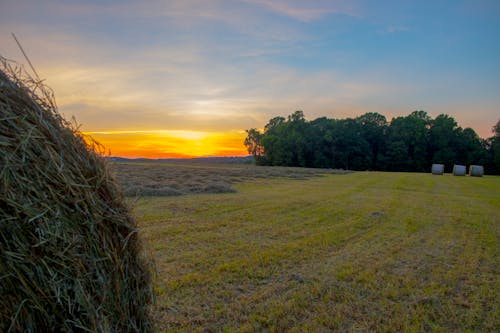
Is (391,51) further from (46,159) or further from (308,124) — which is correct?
(308,124)

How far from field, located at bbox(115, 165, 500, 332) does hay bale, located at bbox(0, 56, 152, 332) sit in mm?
1407

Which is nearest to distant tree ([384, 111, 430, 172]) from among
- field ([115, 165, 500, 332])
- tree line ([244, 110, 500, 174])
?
tree line ([244, 110, 500, 174])

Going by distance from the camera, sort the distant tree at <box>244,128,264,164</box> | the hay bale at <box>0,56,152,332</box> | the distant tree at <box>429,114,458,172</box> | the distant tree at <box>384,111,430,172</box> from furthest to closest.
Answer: the distant tree at <box>244,128,264,164</box> < the distant tree at <box>384,111,430,172</box> < the distant tree at <box>429,114,458,172</box> < the hay bale at <box>0,56,152,332</box>

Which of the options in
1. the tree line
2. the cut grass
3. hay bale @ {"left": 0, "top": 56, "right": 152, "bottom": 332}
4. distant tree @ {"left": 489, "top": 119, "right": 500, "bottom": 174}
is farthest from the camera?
the tree line

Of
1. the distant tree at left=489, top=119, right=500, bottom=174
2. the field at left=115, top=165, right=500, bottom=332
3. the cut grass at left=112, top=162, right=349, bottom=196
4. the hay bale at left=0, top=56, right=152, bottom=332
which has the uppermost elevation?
the distant tree at left=489, top=119, right=500, bottom=174

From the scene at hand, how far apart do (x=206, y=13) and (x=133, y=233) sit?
11.1 meters

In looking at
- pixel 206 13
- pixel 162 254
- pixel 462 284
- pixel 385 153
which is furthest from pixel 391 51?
pixel 385 153

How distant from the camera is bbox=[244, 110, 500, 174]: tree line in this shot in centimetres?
6150

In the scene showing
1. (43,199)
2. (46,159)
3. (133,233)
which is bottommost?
(133,233)

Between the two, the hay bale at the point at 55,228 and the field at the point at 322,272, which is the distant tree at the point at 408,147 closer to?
the field at the point at 322,272

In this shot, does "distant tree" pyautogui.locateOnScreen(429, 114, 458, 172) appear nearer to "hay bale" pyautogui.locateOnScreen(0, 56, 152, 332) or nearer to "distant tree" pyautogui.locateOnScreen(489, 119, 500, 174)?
"distant tree" pyautogui.locateOnScreen(489, 119, 500, 174)

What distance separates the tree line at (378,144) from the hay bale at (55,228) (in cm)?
A: 6519

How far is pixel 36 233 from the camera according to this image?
187 centimetres

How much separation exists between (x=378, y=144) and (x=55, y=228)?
247 ft
